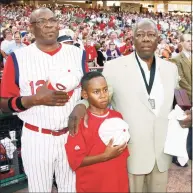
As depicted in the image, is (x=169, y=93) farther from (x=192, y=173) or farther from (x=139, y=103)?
(x=192, y=173)

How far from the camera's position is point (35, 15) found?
1.95 meters

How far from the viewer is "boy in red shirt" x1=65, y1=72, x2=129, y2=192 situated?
1810mm

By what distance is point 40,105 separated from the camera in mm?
1910

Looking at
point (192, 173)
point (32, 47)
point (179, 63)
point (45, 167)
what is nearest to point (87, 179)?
point (45, 167)

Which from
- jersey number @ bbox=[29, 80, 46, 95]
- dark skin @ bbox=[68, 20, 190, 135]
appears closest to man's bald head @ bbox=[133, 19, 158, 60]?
dark skin @ bbox=[68, 20, 190, 135]

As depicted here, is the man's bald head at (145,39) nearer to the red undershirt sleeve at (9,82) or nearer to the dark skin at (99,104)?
the dark skin at (99,104)

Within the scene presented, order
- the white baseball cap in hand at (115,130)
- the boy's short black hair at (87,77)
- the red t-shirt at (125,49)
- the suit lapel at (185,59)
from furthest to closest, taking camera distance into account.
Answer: the red t-shirt at (125,49)
the suit lapel at (185,59)
the boy's short black hair at (87,77)
the white baseball cap in hand at (115,130)

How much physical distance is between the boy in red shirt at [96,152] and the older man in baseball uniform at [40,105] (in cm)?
13

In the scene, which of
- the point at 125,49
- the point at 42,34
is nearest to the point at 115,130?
the point at 42,34

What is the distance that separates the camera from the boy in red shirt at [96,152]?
1810 mm

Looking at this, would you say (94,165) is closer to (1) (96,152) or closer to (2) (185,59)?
(1) (96,152)

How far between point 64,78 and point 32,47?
1.31 feet

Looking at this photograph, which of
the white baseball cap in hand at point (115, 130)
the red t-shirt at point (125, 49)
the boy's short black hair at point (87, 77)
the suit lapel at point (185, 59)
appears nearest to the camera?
the white baseball cap in hand at point (115, 130)

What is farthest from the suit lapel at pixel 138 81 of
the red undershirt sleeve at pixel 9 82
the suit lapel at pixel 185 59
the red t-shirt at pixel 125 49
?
the red t-shirt at pixel 125 49
